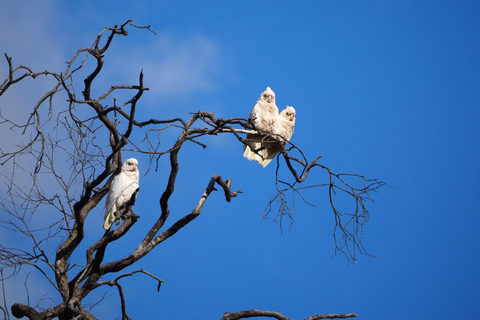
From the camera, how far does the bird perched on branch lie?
16.1 feet

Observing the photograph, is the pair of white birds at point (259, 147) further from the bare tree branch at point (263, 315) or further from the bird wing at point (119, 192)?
the bare tree branch at point (263, 315)

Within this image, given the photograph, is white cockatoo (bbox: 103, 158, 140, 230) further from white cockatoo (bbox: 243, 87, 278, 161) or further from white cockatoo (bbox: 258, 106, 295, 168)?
white cockatoo (bbox: 258, 106, 295, 168)

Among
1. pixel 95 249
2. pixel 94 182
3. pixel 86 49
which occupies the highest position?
pixel 86 49

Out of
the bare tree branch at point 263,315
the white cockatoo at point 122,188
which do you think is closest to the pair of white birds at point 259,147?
the white cockatoo at point 122,188

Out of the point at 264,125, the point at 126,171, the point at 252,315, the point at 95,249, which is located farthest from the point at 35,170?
the point at 264,125

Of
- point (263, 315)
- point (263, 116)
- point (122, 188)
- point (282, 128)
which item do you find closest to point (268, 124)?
point (263, 116)

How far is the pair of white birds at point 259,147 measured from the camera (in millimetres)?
4629

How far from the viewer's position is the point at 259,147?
5.05 metres

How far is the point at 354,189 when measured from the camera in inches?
162

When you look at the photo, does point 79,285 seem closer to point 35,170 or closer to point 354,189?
point 35,170

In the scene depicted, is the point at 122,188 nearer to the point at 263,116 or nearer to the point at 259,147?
the point at 259,147

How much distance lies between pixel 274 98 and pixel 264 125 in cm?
39

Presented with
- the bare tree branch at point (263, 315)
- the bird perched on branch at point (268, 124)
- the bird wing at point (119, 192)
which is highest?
the bird perched on branch at point (268, 124)

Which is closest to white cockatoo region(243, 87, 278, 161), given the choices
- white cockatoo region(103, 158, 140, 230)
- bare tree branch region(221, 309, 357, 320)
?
white cockatoo region(103, 158, 140, 230)
